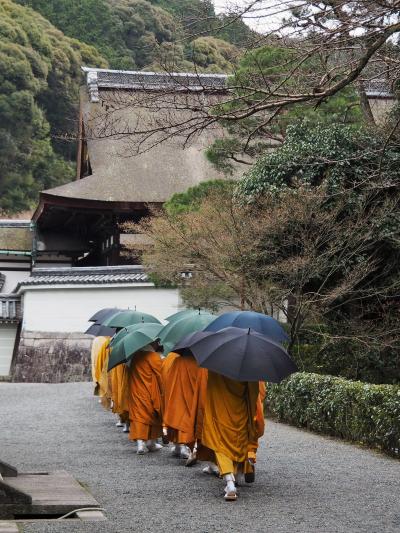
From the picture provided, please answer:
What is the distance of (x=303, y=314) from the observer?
15969 mm

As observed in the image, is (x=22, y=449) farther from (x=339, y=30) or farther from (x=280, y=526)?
(x=339, y=30)

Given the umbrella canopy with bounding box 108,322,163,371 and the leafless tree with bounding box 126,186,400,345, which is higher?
the leafless tree with bounding box 126,186,400,345

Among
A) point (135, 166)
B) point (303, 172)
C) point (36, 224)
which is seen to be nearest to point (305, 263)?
point (303, 172)

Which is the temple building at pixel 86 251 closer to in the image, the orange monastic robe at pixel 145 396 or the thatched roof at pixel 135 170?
the thatched roof at pixel 135 170

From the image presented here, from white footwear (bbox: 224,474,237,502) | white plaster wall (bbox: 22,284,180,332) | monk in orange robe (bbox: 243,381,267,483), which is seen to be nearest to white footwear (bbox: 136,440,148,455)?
monk in orange robe (bbox: 243,381,267,483)

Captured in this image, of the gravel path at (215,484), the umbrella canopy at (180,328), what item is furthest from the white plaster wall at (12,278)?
the umbrella canopy at (180,328)

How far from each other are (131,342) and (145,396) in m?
0.68

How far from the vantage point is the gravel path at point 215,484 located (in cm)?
670

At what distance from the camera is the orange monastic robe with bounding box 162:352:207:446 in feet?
29.8

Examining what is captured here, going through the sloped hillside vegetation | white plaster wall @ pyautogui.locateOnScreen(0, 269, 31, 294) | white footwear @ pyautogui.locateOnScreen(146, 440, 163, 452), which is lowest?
white footwear @ pyautogui.locateOnScreen(146, 440, 163, 452)

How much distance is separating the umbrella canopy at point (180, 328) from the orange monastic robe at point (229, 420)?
1862mm

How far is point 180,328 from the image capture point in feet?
32.9

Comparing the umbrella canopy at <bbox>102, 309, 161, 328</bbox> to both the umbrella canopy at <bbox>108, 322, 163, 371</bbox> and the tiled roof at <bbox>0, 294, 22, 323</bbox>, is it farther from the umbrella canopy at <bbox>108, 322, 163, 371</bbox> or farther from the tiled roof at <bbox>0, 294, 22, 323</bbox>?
the tiled roof at <bbox>0, 294, 22, 323</bbox>

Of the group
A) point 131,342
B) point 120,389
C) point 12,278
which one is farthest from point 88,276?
point 131,342
